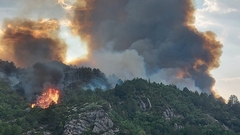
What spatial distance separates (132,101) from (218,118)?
29.1m

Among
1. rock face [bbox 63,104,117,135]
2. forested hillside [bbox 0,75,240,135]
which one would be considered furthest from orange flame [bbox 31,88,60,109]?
rock face [bbox 63,104,117,135]

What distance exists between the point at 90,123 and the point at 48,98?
3319 cm

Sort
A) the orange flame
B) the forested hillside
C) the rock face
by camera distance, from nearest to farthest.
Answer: the rock face
the forested hillside
the orange flame

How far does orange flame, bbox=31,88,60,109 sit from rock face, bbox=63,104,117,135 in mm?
22213

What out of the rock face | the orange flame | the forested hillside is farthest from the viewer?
the orange flame

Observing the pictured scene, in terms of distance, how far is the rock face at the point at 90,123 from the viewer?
Answer: 105750mm

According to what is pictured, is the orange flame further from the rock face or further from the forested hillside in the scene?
the rock face

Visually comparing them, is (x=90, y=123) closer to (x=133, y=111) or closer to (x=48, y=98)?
(x=133, y=111)

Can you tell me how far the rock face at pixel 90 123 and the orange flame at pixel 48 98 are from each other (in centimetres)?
2221

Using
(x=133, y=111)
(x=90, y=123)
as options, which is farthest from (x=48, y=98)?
(x=90, y=123)

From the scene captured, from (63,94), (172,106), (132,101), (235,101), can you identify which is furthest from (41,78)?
(235,101)

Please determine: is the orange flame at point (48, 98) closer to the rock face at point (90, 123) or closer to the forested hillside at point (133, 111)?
the forested hillside at point (133, 111)

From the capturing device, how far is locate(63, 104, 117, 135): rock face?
347ft

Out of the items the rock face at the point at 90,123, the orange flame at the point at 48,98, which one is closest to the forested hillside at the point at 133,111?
the rock face at the point at 90,123
